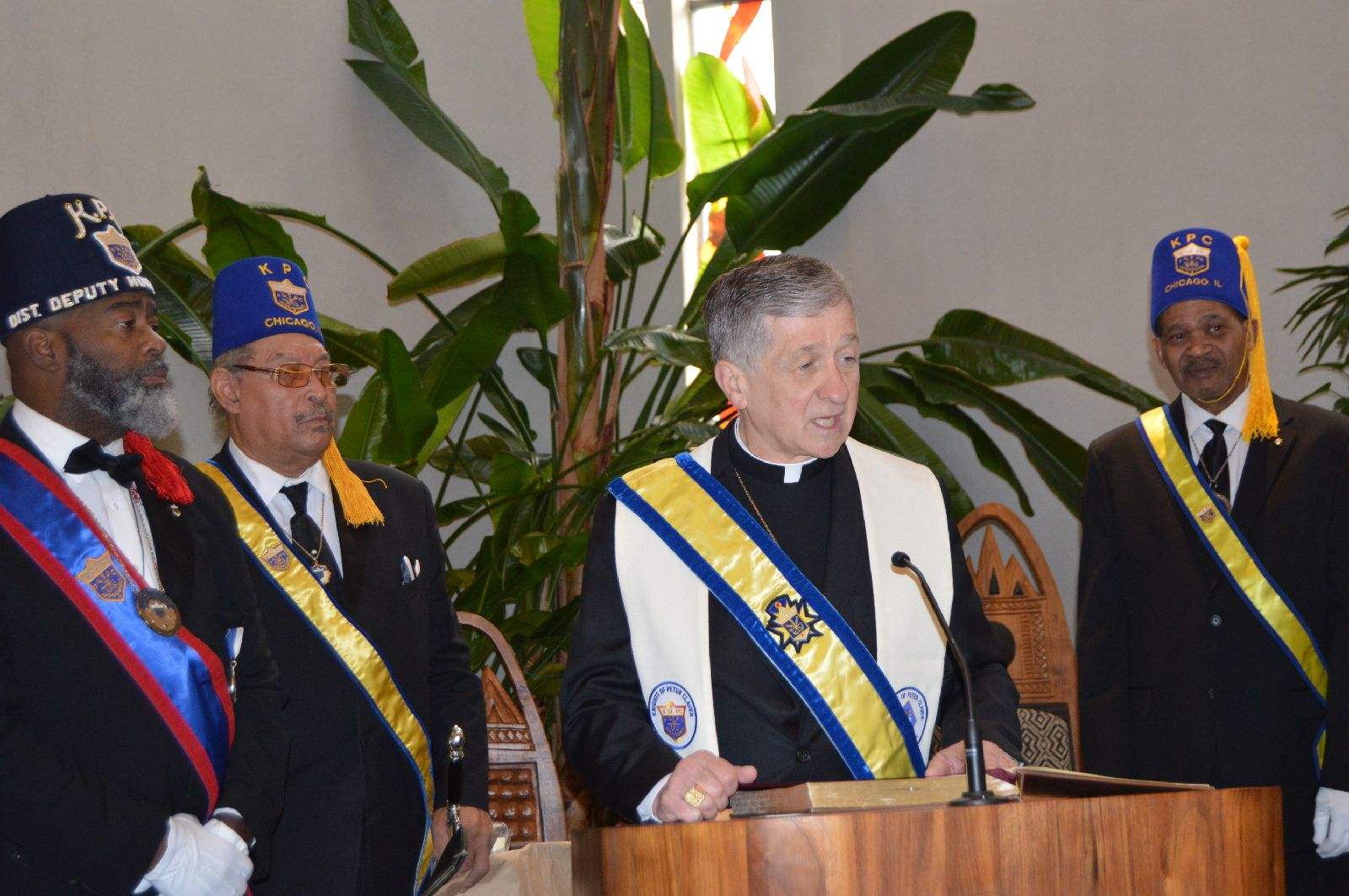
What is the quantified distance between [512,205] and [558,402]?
1052 millimetres

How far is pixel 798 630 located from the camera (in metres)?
2.22

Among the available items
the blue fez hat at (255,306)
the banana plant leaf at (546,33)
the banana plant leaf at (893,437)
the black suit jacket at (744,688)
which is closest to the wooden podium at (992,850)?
the black suit jacket at (744,688)

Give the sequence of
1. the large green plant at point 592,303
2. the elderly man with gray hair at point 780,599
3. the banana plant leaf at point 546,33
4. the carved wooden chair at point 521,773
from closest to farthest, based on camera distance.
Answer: the elderly man with gray hair at point 780,599 < the carved wooden chair at point 521,773 < the large green plant at point 592,303 < the banana plant leaf at point 546,33

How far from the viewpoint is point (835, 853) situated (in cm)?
154

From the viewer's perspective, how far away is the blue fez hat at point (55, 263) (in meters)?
2.13

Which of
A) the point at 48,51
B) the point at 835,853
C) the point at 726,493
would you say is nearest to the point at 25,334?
the point at 726,493

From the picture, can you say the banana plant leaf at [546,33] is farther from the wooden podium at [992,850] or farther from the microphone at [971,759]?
the wooden podium at [992,850]

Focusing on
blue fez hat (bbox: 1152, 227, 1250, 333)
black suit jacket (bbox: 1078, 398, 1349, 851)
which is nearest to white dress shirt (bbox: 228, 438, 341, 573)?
black suit jacket (bbox: 1078, 398, 1349, 851)

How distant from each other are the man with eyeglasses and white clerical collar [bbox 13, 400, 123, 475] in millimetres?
576

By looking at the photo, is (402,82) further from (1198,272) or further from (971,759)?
(971,759)

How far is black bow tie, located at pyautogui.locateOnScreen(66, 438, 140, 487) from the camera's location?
2.07 meters

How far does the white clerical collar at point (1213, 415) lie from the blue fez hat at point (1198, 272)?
0.17m

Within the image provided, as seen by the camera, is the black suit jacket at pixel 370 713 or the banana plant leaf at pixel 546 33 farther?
the banana plant leaf at pixel 546 33

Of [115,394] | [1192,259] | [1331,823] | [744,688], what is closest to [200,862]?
[115,394]
